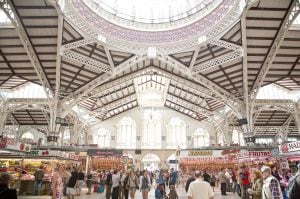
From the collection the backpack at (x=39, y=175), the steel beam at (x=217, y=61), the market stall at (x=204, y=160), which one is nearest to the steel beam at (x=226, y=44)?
the steel beam at (x=217, y=61)

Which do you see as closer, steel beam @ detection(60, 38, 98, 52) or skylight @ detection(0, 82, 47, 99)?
steel beam @ detection(60, 38, 98, 52)

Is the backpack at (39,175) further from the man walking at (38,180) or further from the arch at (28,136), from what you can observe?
the arch at (28,136)

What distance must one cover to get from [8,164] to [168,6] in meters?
18.0

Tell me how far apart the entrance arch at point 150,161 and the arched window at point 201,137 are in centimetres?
651

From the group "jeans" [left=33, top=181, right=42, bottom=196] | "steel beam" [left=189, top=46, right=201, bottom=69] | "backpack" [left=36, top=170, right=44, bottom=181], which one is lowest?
"jeans" [left=33, top=181, right=42, bottom=196]

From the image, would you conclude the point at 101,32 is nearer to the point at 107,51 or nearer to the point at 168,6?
the point at 107,51

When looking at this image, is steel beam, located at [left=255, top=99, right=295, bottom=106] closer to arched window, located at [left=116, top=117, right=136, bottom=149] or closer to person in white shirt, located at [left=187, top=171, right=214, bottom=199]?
arched window, located at [left=116, top=117, right=136, bottom=149]

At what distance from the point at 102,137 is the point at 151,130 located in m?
7.64

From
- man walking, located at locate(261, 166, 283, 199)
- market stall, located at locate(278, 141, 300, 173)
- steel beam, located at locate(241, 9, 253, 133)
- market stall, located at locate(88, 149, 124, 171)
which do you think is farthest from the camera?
market stall, located at locate(88, 149, 124, 171)

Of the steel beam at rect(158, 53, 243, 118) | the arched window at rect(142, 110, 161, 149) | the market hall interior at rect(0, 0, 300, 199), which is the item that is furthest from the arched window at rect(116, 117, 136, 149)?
the steel beam at rect(158, 53, 243, 118)

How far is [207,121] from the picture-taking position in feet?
131

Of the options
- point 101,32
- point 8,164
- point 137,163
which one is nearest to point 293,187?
point 8,164

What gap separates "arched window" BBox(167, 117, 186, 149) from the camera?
39.6 m

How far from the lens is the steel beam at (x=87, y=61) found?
2011cm
